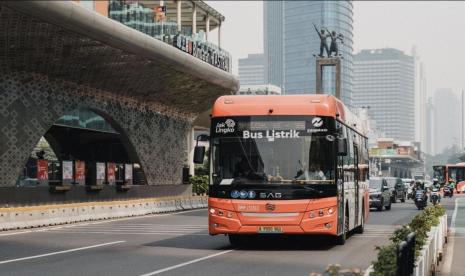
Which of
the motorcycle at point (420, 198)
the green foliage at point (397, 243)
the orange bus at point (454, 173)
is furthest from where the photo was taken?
the orange bus at point (454, 173)

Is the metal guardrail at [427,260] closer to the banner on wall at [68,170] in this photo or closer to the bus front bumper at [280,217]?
the bus front bumper at [280,217]

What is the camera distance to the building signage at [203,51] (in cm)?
4441

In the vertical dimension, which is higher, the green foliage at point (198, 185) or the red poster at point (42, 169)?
the red poster at point (42, 169)

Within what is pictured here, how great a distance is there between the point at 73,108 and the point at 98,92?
10.8 feet

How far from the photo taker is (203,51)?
4806 cm

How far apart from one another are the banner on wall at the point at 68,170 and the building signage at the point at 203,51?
1098 cm

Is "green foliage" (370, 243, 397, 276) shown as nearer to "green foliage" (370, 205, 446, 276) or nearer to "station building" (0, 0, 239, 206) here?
"green foliage" (370, 205, 446, 276)

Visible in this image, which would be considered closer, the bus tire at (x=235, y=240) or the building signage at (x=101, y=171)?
the bus tire at (x=235, y=240)

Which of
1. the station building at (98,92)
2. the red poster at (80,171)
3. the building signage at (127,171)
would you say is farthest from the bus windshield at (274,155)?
the building signage at (127,171)

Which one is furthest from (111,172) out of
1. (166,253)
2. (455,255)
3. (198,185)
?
(455,255)

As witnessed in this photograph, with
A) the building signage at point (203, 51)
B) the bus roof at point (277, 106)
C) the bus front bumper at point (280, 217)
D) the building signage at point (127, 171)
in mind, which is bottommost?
the bus front bumper at point (280, 217)

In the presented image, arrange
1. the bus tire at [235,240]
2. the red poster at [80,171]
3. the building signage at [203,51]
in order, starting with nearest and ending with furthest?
the bus tire at [235,240] → the red poster at [80,171] → the building signage at [203,51]

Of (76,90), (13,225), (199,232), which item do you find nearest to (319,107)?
(199,232)

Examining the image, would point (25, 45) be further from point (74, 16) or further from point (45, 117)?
point (45, 117)
